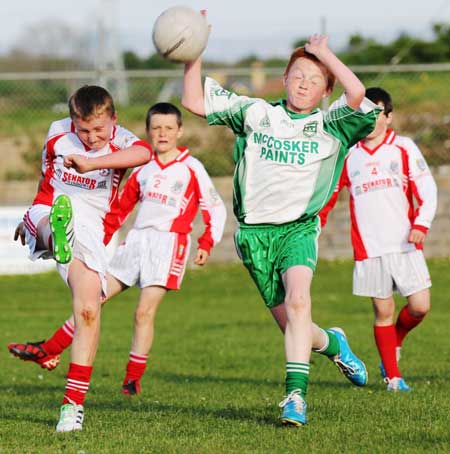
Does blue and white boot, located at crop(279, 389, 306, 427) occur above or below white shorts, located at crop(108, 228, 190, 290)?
below

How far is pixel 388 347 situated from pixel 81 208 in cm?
295

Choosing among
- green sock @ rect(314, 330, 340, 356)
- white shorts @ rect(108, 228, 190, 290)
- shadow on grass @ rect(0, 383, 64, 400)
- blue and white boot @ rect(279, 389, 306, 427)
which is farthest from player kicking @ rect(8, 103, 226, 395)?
blue and white boot @ rect(279, 389, 306, 427)

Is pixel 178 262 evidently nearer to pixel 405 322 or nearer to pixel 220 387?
pixel 220 387

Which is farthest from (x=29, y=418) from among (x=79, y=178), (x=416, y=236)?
(x=416, y=236)

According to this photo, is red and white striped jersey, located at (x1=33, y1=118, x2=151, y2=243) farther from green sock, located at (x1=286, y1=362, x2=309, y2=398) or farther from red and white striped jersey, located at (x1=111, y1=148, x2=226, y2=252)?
red and white striped jersey, located at (x1=111, y1=148, x2=226, y2=252)

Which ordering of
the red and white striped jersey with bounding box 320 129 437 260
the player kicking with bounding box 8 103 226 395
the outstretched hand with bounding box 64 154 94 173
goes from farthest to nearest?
the player kicking with bounding box 8 103 226 395 → the red and white striped jersey with bounding box 320 129 437 260 → the outstretched hand with bounding box 64 154 94 173

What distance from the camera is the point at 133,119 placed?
1989cm

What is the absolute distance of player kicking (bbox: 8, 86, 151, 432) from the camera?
6.23m

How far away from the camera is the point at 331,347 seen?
6777 mm

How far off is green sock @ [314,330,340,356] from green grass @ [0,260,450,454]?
36 centimetres

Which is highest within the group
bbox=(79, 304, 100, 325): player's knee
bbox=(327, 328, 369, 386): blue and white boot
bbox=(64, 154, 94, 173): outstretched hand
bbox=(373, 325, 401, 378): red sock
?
bbox=(373, 325, 401, 378): red sock

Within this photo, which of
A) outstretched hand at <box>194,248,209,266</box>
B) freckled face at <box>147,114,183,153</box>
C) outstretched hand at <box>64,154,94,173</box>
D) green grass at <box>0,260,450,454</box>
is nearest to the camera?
green grass at <box>0,260,450,454</box>

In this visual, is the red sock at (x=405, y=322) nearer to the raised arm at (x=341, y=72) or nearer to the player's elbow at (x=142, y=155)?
the raised arm at (x=341, y=72)

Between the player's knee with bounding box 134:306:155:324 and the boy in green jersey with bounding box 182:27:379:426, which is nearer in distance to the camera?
the boy in green jersey with bounding box 182:27:379:426
